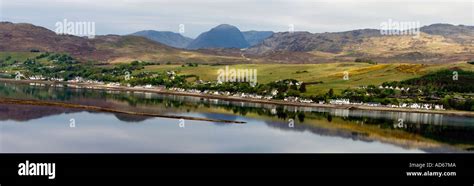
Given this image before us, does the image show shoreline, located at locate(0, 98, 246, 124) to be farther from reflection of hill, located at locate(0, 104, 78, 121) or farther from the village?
the village

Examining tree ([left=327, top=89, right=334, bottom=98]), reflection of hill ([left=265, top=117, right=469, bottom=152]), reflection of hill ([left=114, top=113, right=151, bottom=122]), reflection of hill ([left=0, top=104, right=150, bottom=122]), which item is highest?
tree ([left=327, top=89, right=334, bottom=98])

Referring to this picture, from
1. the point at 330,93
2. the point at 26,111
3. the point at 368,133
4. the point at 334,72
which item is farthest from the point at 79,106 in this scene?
the point at 334,72

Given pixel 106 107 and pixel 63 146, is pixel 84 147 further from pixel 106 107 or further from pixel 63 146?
pixel 106 107

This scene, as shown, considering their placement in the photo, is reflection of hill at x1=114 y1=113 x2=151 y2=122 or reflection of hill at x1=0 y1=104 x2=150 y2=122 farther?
reflection of hill at x1=114 y1=113 x2=151 y2=122

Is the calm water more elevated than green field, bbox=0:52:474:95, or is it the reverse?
green field, bbox=0:52:474:95

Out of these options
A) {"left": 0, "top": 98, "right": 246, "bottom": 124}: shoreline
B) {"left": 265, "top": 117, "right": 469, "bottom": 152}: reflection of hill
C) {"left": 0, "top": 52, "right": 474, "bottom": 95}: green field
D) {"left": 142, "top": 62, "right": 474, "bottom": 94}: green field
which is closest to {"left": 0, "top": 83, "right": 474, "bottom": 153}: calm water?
{"left": 265, "top": 117, "right": 469, "bottom": 152}: reflection of hill

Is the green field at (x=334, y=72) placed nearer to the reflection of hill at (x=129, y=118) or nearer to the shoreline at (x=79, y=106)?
the shoreline at (x=79, y=106)
